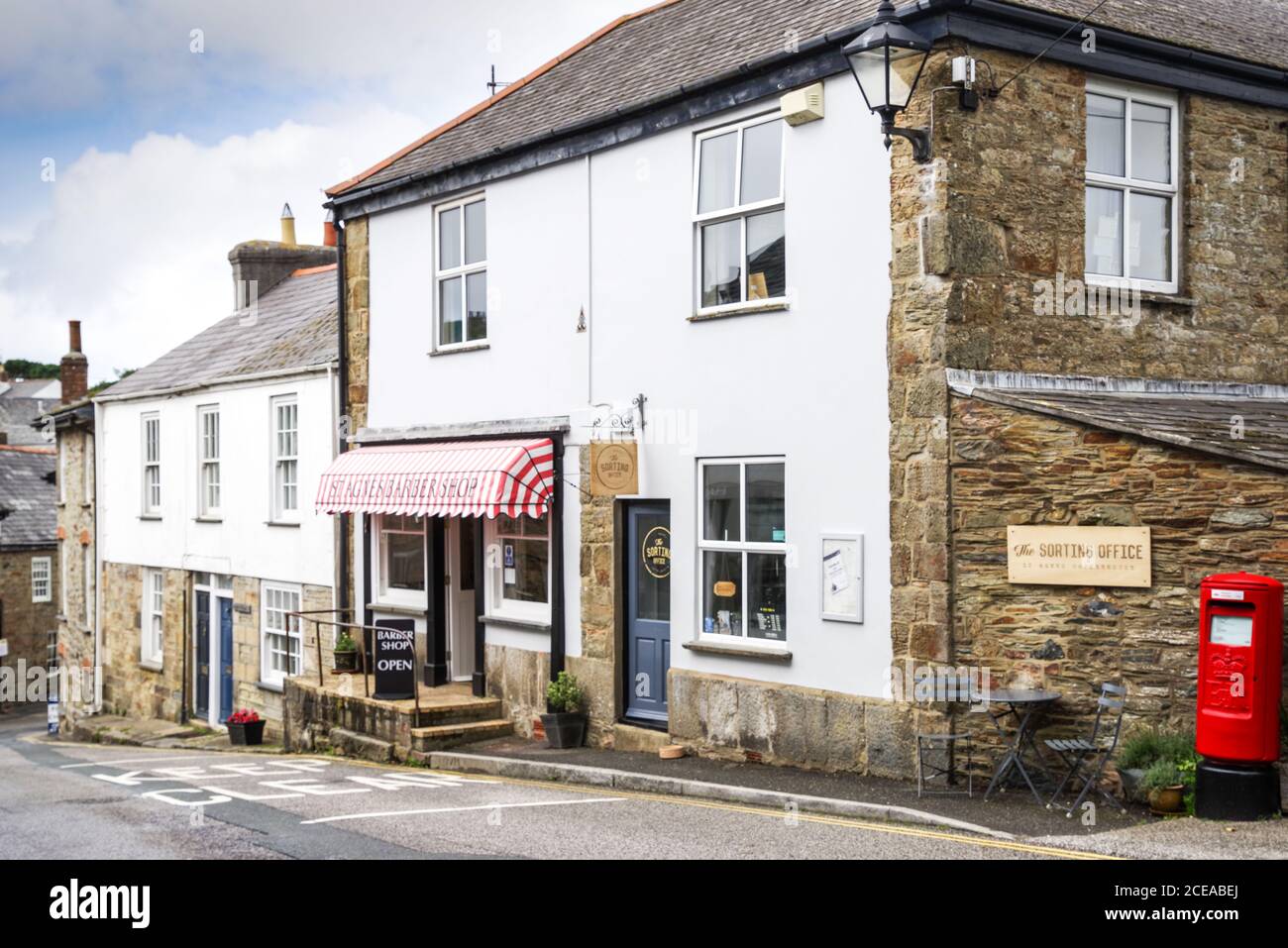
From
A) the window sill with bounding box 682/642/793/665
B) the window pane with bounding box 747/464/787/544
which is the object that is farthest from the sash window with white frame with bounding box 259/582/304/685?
the window pane with bounding box 747/464/787/544

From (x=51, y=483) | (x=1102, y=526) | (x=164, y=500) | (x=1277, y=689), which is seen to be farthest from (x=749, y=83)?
(x=51, y=483)

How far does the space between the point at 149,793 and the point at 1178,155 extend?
11293 mm

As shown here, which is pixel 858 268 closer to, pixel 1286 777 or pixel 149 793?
pixel 1286 777

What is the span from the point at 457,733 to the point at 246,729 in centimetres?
650

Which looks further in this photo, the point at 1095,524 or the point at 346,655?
the point at 346,655

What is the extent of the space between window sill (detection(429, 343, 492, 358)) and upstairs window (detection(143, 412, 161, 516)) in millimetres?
10823

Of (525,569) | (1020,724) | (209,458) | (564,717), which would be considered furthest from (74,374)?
(1020,724)

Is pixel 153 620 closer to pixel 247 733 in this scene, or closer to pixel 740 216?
pixel 247 733

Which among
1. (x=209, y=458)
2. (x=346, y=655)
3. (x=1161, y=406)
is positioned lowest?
(x=346, y=655)

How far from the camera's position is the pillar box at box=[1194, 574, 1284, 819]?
30.3 feet

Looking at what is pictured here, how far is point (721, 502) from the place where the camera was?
1356 cm

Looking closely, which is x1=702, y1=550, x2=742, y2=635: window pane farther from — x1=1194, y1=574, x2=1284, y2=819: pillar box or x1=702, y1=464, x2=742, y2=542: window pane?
x1=1194, y1=574, x2=1284, y2=819: pillar box

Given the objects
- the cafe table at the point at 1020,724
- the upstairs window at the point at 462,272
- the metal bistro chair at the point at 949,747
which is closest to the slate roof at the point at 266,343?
the upstairs window at the point at 462,272

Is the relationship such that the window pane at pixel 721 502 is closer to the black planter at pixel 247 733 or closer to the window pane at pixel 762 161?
the window pane at pixel 762 161
